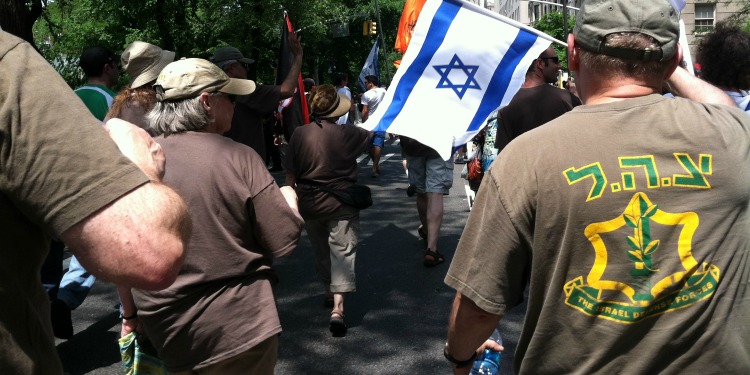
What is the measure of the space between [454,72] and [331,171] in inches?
65.5

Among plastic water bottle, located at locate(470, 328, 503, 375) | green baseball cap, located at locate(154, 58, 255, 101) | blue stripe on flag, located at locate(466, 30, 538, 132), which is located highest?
green baseball cap, located at locate(154, 58, 255, 101)

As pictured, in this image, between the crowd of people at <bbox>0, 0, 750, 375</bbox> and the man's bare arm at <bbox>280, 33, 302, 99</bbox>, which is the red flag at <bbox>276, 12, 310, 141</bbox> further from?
the crowd of people at <bbox>0, 0, 750, 375</bbox>

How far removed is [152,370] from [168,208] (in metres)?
2.16

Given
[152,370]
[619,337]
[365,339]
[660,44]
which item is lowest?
[365,339]

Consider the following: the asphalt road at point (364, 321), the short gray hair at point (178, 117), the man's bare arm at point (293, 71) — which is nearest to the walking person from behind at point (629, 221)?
the short gray hair at point (178, 117)

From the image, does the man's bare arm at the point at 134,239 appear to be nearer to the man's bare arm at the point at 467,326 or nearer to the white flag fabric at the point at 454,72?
the man's bare arm at the point at 467,326

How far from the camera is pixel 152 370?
332 cm

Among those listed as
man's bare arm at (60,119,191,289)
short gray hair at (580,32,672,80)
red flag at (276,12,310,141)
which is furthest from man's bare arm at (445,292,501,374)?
red flag at (276,12,310,141)

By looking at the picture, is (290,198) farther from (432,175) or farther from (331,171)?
(432,175)

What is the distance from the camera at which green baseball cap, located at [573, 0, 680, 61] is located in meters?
1.89

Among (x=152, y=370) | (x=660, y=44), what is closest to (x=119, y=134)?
(x=660, y=44)

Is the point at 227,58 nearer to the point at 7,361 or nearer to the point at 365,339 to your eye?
the point at 365,339

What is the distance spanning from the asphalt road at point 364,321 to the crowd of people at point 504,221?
5.88 feet

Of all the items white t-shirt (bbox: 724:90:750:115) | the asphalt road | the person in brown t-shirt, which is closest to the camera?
white t-shirt (bbox: 724:90:750:115)
